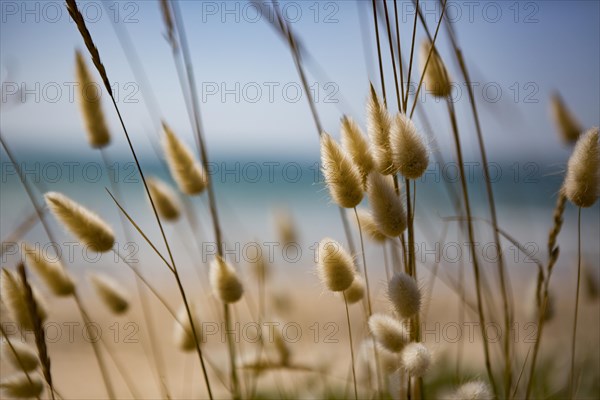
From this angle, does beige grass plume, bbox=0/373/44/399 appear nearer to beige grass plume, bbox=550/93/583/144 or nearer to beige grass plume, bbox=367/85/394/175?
beige grass plume, bbox=367/85/394/175

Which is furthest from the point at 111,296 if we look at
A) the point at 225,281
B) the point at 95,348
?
the point at 225,281

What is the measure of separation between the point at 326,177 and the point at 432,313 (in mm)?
3254

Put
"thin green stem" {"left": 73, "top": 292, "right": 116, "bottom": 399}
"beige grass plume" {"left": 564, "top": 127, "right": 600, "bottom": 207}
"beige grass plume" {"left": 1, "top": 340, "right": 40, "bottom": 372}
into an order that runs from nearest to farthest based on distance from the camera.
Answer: "beige grass plume" {"left": 564, "top": 127, "right": 600, "bottom": 207} → "beige grass plume" {"left": 1, "top": 340, "right": 40, "bottom": 372} → "thin green stem" {"left": 73, "top": 292, "right": 116, "bottom": 399}

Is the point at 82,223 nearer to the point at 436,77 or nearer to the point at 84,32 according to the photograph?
the point at 84,32

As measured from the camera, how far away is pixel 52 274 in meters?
0.86

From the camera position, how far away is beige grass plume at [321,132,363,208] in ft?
2.04

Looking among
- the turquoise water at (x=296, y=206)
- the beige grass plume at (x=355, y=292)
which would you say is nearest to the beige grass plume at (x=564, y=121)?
the turquoise water at (x=296, y=206)

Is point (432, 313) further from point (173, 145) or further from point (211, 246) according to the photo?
point (173, 145)

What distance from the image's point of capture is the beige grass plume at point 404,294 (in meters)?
0.57

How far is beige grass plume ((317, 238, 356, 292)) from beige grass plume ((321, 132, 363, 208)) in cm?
5

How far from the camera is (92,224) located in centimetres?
76

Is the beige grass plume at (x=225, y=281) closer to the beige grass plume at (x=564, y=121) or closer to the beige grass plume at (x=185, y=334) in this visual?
the beige grass plume at (x=185, y=334)

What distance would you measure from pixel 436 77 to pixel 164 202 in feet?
1.94

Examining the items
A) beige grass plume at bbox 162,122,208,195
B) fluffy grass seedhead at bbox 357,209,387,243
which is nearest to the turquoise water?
fluffy grass seedhead at bbox 357,209,387,243
